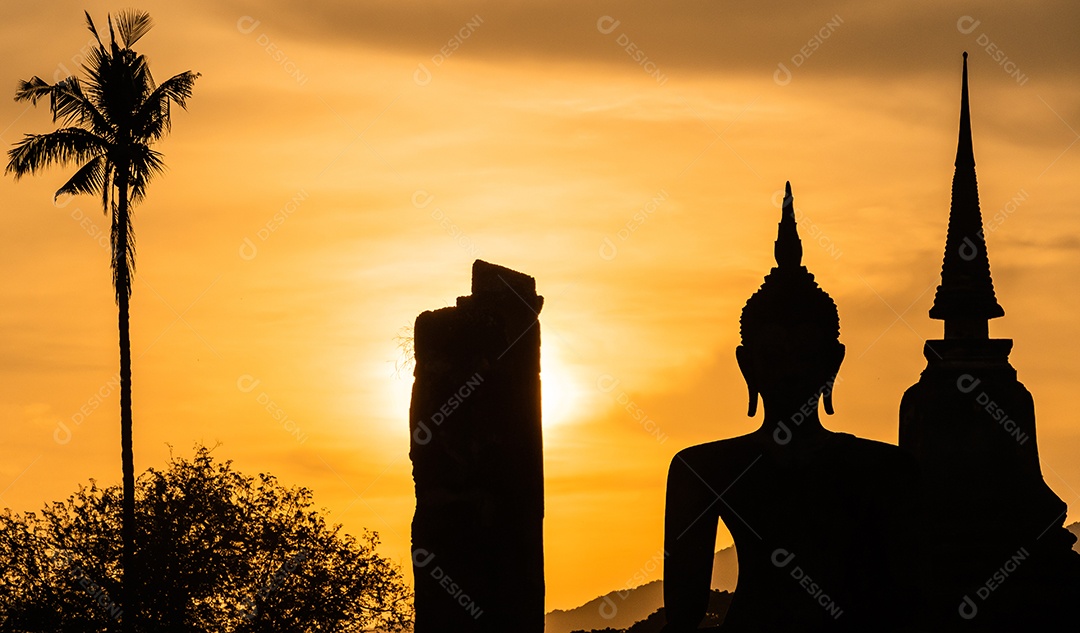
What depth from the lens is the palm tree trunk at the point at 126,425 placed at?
105 feet

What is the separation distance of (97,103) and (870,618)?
1215 inches

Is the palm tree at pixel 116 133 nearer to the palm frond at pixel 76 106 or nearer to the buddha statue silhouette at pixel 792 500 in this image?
the palm frond at pixel 76 106

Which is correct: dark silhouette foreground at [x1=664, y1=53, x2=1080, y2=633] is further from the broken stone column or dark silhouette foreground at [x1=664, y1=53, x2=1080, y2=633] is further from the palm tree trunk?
the palm tree trunk

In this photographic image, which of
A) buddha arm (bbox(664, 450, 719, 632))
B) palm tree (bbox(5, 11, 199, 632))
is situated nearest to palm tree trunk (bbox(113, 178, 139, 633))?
palm tree (bbox(5, 11, 199, 632))

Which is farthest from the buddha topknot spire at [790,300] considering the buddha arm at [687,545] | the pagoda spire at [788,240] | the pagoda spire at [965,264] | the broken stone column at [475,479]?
the pagoda spire at [965,264]

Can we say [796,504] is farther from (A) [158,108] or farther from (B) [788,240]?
(A) [158,108]

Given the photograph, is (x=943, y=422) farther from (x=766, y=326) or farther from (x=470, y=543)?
(x=766, y=326)

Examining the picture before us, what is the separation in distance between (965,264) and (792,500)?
3255 centimetres

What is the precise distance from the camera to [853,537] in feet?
23.4

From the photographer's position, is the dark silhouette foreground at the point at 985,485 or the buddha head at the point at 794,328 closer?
the buddha head at the point at 794,328

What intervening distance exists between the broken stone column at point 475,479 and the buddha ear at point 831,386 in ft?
29.8

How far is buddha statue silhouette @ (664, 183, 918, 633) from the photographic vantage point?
280 inches

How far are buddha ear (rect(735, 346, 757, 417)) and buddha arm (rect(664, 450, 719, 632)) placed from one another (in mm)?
374

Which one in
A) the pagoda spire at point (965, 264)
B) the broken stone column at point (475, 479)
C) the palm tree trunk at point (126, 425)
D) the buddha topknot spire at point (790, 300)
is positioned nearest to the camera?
the buddha topknot spire at point (790, 300)
